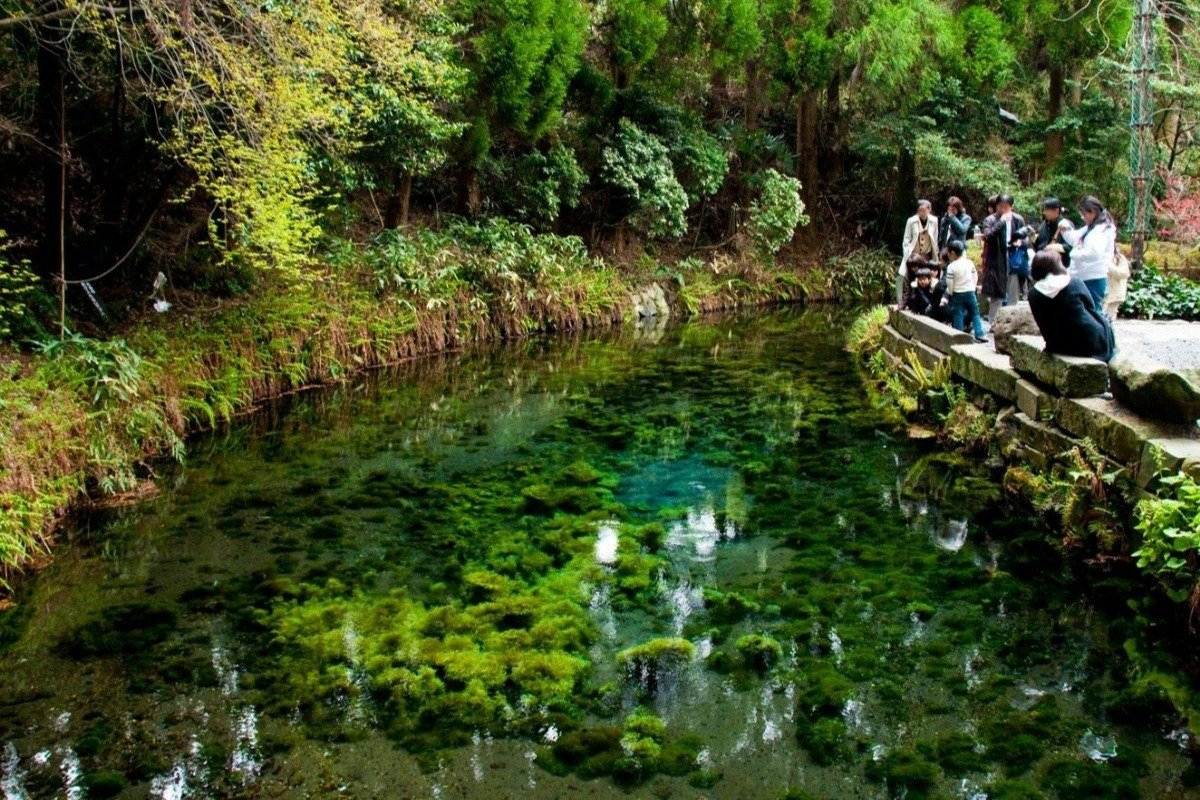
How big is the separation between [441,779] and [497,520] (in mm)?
3582

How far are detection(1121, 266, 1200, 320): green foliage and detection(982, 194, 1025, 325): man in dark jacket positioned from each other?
9.40ft

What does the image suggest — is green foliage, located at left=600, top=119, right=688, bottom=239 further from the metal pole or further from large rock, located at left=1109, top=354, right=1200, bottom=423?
large rock, located at left=1109, top=354, right=1200, bottom=423

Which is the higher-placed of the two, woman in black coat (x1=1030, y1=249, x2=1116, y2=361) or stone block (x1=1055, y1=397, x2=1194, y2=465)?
woman in black coat (x1=1030, y1=249, x2=1116, y2=361)

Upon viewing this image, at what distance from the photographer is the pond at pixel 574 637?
4.48m

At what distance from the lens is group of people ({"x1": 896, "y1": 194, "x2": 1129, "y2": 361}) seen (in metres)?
7.52

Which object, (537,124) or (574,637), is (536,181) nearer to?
(537,124)

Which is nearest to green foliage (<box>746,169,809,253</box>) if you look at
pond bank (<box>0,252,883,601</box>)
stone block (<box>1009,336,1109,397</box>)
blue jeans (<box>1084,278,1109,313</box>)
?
pond bank (<box>0,252,883,601</box>)

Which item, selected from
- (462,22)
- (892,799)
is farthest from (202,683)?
(462,22)

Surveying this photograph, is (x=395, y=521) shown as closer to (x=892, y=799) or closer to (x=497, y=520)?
(x=497, y=520)

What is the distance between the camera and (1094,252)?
9000mm

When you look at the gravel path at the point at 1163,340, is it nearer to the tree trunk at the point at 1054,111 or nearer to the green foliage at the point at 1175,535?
the green foliage at the point at 1175,535

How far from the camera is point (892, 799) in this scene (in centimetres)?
423

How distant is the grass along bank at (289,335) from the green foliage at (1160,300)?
929 centimetres

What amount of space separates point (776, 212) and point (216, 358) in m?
14.5
